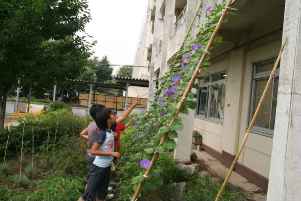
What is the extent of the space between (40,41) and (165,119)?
5.19 m

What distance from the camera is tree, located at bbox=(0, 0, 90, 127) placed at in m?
7.83

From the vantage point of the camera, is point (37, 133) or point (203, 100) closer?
point (37, 133)

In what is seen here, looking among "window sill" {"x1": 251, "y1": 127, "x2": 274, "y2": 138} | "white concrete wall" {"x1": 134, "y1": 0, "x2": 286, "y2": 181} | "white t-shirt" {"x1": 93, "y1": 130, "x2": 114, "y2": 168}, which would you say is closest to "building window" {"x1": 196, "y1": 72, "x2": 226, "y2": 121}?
"white concrete wall" {"x1": 134, "y1": 0, "x2": 286, "y2": 181}

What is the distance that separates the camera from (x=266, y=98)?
7.43 metres

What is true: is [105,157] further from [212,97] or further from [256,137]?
[212,97]

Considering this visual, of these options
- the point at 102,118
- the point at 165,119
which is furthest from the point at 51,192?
the point at 165,119

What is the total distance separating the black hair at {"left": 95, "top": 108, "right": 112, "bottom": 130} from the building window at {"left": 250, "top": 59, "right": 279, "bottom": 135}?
3.57 m

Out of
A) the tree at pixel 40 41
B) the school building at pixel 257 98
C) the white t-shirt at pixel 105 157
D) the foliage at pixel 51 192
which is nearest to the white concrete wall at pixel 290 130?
the school building at pixel 257 98

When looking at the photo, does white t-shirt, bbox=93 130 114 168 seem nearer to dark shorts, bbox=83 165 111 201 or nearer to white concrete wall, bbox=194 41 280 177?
dark shorts, bbox=83 165 111 201

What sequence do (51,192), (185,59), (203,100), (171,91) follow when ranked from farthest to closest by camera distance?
(203,100)
(51,192)
(185,59)
(171,91)

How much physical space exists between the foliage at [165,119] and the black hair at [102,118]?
63cm

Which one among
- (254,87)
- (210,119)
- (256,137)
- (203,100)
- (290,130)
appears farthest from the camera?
(203,100)

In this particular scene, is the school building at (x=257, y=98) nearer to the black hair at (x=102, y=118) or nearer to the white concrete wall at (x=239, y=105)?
the white concrete wall at (x=239, y=105)

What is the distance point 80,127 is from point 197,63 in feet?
22.9
